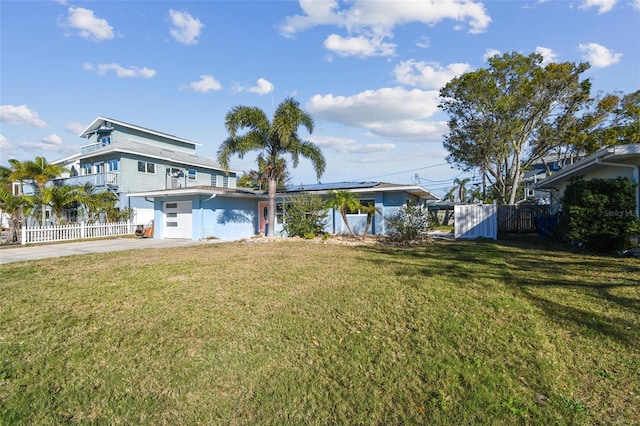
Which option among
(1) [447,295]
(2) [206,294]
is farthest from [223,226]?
(1) [447,295]

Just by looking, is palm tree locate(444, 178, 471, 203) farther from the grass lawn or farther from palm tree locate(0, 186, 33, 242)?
palm tree locate(0, 186, 33, 242)

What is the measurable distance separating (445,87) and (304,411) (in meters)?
20.8

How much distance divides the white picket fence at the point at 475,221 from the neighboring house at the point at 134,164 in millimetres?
16228

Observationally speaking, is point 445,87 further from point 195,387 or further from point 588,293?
point 195,387

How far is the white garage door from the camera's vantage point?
56.4ft

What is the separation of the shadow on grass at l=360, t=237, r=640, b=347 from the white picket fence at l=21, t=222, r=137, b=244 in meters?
16.3

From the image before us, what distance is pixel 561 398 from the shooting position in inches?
101

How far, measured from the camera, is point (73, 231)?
56.0ft

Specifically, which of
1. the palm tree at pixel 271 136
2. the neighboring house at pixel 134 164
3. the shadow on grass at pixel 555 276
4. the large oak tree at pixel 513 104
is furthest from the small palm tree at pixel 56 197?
the large oak tree at pixel 513 104

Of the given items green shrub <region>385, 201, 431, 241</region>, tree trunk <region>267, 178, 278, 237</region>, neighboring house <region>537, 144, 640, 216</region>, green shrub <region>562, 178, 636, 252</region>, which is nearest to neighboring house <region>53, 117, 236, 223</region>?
tree trunk <region>267, 178, 278, 237</region>

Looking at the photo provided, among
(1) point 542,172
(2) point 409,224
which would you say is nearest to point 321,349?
(2) point 409,224

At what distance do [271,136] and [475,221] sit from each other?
1030 centimetres

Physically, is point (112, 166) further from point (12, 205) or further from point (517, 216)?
point (517, 216)

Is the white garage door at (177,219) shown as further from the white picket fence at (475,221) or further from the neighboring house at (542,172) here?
the neighboring house at (542,172)
